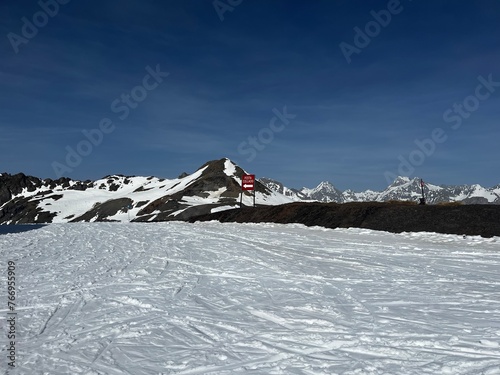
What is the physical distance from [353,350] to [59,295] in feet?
25.1

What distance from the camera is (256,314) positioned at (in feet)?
28.6

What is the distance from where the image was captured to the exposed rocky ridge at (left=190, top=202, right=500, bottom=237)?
25453mm

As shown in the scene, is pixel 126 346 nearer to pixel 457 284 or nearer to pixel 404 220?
pixel 457 284

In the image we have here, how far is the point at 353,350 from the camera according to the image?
21.3 ft

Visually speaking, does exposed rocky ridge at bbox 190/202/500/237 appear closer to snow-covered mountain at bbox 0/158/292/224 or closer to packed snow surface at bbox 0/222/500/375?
packed snow surface at bbox 0/222/500/375

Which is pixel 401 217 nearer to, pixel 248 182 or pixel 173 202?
pixel 248 182

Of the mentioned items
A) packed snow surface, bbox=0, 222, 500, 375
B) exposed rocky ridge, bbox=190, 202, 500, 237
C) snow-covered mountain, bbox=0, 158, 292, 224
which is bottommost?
packed snow surface, bbox=0, 222, 500, 375

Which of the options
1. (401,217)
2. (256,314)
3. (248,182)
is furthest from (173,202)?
(256,314)

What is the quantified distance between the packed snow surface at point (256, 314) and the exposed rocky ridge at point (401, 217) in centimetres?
843

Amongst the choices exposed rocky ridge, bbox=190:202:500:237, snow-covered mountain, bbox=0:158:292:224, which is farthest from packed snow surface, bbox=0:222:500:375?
snow-covered mountain, bbox=0:158:292:224

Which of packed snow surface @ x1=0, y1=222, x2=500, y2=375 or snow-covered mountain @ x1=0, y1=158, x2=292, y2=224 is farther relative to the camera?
snow-covered mountain @ x1=0, y1=158, x2=292, y2=224

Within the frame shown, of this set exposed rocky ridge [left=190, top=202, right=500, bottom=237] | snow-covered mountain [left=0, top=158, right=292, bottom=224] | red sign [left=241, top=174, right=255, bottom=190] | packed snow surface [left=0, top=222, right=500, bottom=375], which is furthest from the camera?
snow-covered mountain [left=0, top=158, right=292, bottom=224]

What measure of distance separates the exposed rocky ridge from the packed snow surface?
8434 millimetres

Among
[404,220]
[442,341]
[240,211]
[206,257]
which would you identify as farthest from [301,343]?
[240,211]
